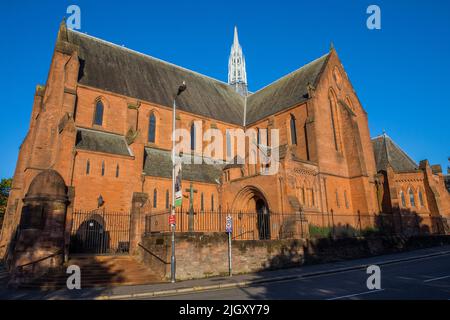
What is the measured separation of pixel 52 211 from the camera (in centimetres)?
A: 1523

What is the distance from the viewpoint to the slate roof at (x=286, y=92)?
3353cm

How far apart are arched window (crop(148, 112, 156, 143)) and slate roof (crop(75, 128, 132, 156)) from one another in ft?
11.6

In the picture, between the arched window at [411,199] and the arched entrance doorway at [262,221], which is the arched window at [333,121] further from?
the arched entrance doorway at [262,221]

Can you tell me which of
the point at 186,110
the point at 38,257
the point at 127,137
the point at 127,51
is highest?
the point at 127,51

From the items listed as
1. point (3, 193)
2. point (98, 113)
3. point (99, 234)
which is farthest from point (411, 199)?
point (3, 193)

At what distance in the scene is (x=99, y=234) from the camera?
21.8 metres

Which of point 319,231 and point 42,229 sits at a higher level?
point 42,229

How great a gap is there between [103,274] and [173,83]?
86.2ft

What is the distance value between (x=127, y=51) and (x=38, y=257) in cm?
2770

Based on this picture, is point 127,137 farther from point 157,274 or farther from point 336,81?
point 336,81

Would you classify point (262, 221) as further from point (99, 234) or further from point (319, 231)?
point (99, 234)

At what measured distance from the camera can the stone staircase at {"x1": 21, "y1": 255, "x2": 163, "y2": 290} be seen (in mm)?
13705

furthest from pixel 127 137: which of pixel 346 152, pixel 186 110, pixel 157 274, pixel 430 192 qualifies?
pixel 430 192

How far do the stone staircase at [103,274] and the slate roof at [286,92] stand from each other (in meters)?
23.0
